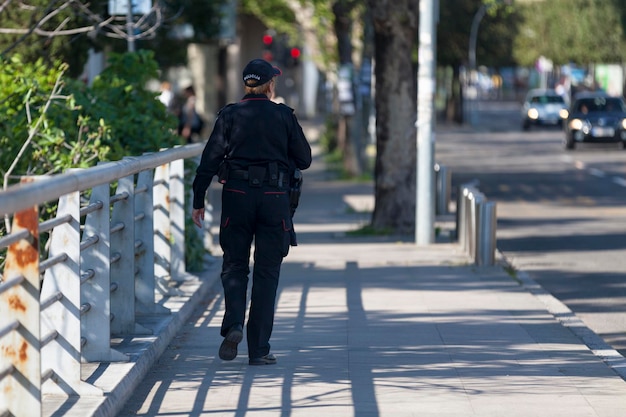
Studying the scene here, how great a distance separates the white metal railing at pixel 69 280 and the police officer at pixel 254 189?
1.86 feet

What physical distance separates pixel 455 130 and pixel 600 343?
180 feet

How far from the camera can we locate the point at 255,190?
7.93m

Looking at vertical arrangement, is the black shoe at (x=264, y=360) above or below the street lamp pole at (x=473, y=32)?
below

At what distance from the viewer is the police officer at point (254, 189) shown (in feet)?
26.1

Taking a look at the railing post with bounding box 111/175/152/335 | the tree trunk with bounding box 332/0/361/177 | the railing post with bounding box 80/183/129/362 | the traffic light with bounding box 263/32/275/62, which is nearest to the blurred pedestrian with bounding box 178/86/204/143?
the tree trunk with bounding box 332/0/361/177

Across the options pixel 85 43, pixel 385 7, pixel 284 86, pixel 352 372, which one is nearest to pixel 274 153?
pixel 352 372

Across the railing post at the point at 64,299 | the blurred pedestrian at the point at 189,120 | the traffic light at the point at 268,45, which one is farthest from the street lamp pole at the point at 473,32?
the railing post at the point at 64,299

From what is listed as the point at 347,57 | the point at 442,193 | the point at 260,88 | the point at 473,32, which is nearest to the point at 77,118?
the point at 260,88

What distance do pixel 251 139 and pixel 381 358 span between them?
61.1 inches

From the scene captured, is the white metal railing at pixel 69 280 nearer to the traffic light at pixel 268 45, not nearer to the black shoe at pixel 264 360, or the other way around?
the black shoe at pixel 264 360

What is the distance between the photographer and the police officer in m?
7.95

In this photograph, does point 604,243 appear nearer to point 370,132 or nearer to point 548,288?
point 548,288

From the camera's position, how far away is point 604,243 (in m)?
16.9

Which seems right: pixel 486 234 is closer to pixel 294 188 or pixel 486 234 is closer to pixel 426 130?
pixel 426 130
